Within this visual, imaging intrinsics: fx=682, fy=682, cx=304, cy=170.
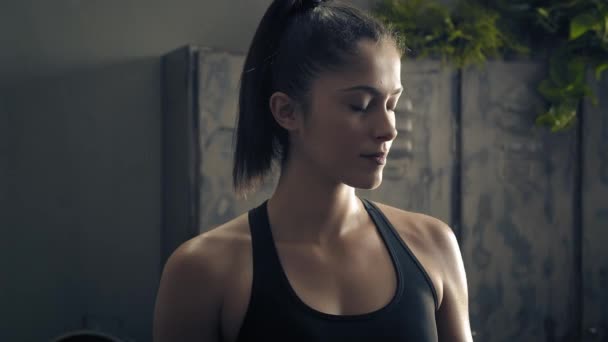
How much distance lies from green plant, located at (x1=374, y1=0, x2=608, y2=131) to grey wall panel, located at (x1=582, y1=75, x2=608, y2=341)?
11 centimetres

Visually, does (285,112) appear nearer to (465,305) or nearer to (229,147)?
(465,305)

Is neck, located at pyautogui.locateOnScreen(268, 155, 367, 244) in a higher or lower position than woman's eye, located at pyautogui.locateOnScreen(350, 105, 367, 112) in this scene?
lower

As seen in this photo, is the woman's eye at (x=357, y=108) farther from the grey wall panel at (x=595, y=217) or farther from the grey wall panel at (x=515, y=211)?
the grey wall panel at (x=595, y=217)

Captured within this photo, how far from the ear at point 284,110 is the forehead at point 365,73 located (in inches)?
2.6

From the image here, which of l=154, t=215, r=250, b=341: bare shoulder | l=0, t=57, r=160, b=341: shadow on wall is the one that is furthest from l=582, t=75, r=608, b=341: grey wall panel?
l=154, t=215, r=250, b=341: bare shoulder

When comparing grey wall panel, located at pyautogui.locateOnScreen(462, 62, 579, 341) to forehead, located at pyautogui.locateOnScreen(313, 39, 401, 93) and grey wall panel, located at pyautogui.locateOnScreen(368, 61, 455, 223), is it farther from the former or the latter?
forehead, located at pyautogui.locateOnScreen(313, 39, 401, 93)

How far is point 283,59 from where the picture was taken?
119 cm

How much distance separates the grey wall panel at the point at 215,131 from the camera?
2594 mm

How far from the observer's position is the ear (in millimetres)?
1182

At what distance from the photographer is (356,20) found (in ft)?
3.87

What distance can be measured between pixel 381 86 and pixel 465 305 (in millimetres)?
435

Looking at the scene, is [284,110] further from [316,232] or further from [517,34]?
[517,34]

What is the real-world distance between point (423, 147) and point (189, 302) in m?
2.01

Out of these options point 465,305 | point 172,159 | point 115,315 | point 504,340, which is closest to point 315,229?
point 465,305
